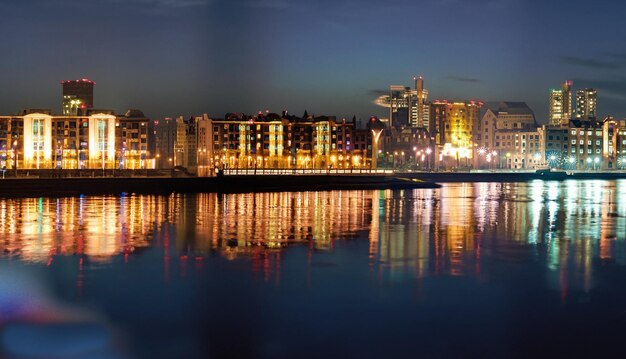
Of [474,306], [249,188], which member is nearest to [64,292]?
[474,306]

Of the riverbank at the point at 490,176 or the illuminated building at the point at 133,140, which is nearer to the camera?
the riverbank at the point at 490,176

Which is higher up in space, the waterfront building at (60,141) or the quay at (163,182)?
the waterfront building at (60,141)

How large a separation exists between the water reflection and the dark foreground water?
147 millimetres

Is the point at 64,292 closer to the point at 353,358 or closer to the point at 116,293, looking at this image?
the point at 116,293

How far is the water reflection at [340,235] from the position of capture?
27344 millimetres

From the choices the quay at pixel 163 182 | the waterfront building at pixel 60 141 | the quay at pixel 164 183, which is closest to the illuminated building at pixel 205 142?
the waterfront building at pixel 60 141

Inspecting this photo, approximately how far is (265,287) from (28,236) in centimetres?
1839

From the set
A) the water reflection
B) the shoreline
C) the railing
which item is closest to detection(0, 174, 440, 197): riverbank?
the shoreline

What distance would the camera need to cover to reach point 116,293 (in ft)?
68.7

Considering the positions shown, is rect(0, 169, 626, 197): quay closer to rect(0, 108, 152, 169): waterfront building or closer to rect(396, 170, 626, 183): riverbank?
rect(396, 170, 626, 183): riverbank

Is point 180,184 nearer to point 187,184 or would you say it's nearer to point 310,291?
point 187,184

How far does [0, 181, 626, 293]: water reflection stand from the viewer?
2734 cm

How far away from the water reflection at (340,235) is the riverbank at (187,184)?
2436 centimetres

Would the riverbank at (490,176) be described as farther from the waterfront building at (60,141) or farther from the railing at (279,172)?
the waterfront building at (60,141)
